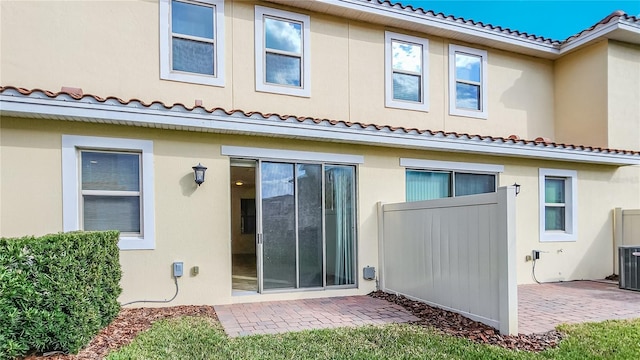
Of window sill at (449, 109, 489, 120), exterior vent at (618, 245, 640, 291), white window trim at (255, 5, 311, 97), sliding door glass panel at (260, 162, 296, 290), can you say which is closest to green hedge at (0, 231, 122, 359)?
sliding door glass panel at (260, 162, 296, 290)

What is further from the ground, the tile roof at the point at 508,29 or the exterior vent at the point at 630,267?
the tile roof at the point at 508,29

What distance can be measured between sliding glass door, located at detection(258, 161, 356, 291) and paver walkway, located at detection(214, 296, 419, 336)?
515 mm

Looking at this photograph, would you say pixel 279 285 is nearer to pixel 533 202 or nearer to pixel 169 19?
pixel 169 19

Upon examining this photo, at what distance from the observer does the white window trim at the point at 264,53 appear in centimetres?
800

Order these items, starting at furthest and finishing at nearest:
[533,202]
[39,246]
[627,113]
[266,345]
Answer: [627,113] < [533,202] < [266,345] < [39,246]

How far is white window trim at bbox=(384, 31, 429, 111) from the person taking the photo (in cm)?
912

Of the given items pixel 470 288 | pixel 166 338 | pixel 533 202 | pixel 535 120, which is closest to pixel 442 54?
pixel 535 120

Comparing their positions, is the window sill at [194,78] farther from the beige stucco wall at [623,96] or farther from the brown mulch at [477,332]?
the beige stucco wall at [623,96]

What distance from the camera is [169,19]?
24.3 ft

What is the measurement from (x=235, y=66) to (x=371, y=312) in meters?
5.55

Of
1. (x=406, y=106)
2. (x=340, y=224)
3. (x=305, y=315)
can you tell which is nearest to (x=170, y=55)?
(x=340, y=224)

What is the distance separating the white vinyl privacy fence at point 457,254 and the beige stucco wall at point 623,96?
6883 millimetres

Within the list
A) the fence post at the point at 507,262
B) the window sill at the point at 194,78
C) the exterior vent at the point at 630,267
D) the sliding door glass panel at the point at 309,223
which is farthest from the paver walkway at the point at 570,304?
the window sill at the point at 194,78

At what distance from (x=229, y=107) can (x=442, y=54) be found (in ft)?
18.6
